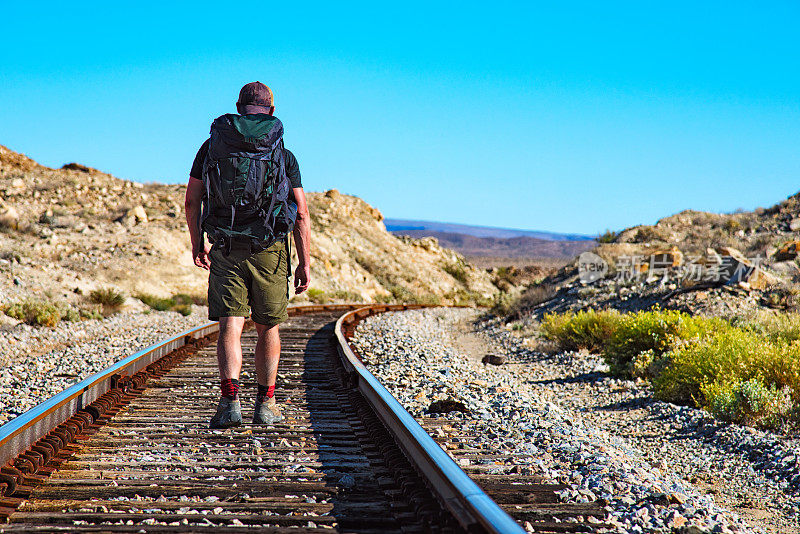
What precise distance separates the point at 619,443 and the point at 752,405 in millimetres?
1522

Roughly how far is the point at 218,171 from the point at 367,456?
204 cm

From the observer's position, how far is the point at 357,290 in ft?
120

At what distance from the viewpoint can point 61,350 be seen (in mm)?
9672

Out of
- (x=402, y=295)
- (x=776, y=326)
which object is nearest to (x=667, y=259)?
(x=776, y=326)

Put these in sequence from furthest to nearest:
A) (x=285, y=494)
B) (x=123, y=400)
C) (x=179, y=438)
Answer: (x=123, y=400) < (x=179, y=438) < (x=285, y=494)

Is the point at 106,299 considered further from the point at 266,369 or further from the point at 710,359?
the point at 710,359

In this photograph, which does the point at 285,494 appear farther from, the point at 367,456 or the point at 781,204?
the point at 781,204

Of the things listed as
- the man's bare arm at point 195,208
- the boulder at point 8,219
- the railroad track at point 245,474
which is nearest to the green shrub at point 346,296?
the boulder at point 8,219

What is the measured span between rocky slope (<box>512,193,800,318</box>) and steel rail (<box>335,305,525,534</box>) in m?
9.75

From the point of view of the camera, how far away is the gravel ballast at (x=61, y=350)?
6.48 meters

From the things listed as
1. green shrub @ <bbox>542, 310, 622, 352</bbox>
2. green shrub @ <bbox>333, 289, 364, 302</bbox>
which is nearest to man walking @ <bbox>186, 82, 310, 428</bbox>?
green shrub @ <bbox>542, 310, 622, 352</bbox>

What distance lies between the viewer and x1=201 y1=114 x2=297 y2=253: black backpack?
414 centimetres

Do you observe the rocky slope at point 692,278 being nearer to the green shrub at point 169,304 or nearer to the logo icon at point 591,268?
the logo icon at point 591,268

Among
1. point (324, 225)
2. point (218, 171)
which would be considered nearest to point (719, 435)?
point (218, 171)
